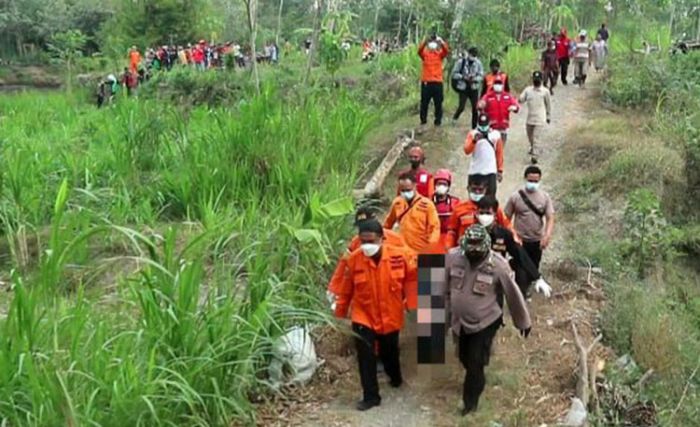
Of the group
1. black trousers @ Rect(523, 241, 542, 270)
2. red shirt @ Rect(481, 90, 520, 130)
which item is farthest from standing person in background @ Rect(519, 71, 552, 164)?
black trousers @ Rect(523, 241, 542, 270)

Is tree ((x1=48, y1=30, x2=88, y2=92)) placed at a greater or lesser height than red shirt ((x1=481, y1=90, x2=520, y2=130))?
lesser

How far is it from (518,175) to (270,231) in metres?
5.94

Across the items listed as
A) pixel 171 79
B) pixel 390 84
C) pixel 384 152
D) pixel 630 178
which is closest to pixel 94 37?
pixel 171 79

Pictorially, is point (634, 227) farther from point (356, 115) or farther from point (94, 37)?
point (94, 37)

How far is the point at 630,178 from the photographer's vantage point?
10883 millimetres

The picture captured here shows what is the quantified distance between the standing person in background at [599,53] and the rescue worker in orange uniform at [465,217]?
1608 centimetres

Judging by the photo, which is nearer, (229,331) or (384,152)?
(229,331)

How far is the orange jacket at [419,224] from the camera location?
20.6ft

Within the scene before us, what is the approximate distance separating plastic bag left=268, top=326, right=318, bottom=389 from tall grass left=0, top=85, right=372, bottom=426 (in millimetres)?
96

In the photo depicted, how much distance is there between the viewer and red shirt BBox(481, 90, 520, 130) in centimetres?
1081

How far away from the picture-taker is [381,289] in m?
5.40

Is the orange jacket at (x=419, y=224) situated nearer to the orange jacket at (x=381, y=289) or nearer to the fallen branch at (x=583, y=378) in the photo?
the orange jacket at (x=381, y=289)

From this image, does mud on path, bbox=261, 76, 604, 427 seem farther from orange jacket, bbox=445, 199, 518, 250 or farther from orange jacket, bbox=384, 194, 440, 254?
orange jacket, bbox=445, 199, 518, 250

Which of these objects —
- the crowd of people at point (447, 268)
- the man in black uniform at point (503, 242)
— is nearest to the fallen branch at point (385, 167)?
the crowd of people at point (447, 268)
